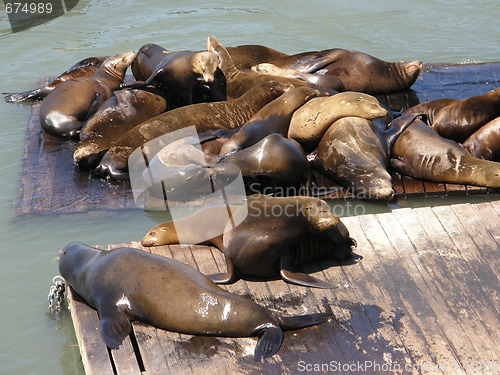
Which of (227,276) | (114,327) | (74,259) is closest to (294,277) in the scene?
(227,276)

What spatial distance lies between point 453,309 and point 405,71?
4685 millimetres

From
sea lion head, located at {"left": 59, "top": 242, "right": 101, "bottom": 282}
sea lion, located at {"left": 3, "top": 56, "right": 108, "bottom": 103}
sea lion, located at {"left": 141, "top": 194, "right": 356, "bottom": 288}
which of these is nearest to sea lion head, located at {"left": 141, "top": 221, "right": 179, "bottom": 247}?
sea lion, located at {"left": 141, "top": 194, "right": 356, "bottom": 288}

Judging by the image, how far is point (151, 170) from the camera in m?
6.59

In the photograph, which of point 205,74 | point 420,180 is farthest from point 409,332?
point 205,74

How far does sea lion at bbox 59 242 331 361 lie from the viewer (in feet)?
13.4

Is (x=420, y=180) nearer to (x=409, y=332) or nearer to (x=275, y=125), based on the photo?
(x=275, y=125)

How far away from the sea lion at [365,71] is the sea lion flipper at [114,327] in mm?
4933

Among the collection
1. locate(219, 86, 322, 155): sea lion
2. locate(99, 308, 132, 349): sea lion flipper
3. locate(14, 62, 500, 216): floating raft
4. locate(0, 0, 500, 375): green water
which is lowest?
locate(0, 0, 500, 375): green water

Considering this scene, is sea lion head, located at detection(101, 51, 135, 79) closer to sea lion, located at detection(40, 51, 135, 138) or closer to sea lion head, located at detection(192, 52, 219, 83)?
sea lion, located at detection(40, 51, 135, 138)

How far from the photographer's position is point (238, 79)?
8234 mm

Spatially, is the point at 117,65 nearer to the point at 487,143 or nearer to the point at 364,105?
the point at 364,105

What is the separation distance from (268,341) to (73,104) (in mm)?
4662

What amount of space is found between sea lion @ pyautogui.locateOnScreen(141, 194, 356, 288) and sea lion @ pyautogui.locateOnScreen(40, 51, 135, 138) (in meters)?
3.25

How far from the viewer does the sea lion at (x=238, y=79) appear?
7.90 metres
